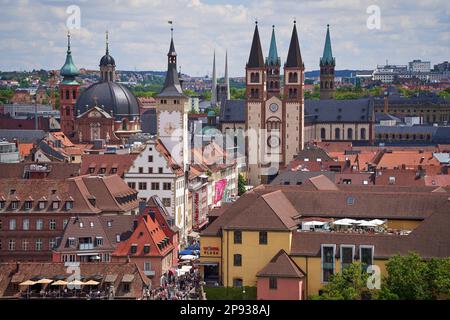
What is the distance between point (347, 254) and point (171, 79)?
122 ft

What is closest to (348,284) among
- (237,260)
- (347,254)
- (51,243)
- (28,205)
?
(347,254)

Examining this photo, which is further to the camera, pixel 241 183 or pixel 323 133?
pixel 323 133

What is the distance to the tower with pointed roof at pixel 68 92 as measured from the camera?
381 feet

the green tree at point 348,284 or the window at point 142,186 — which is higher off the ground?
the window at point 142,186

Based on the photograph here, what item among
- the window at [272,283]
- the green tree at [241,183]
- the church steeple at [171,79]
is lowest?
the green tree at [241,183]

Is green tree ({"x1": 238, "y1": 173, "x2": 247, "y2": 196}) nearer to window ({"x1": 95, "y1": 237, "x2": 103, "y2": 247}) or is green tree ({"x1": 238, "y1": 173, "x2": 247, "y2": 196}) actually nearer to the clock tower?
the clock tower

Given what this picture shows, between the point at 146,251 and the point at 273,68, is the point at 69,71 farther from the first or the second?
the point at 146,251

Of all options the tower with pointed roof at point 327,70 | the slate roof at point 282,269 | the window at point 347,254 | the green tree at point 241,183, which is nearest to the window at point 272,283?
the slate roof at point 282,269

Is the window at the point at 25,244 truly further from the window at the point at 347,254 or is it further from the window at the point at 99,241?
the window at the point at 347,254

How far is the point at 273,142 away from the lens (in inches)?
4560

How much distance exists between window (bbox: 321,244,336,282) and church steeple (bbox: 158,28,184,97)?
34.8 meters

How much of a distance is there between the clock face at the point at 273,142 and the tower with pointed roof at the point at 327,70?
3780cm

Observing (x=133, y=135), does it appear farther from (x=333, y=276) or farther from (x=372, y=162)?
(x=333, y=276)
